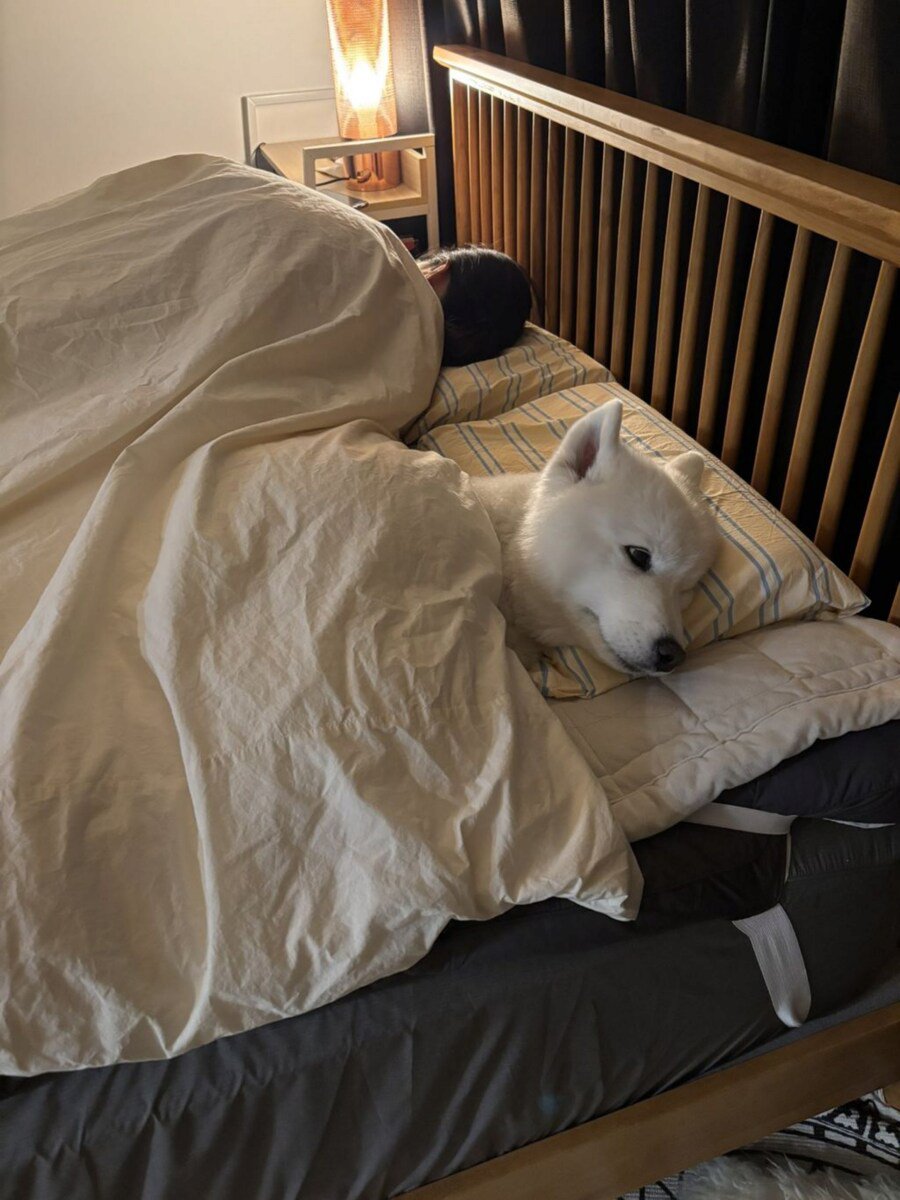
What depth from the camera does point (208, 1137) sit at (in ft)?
2.88

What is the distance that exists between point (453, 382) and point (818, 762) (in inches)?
36.2

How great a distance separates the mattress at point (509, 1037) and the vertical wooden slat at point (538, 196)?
132 centimetres

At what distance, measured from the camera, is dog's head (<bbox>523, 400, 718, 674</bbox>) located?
3.50 feet

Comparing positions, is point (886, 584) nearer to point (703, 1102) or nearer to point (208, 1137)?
point (703, 1102)

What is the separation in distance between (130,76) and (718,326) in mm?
2549

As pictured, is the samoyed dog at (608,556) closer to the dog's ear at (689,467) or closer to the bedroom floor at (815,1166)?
the dog's ear at (689,467)

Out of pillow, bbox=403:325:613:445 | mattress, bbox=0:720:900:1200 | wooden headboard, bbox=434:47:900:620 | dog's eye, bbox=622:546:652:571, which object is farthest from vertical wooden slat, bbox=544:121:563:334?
mattress, bbox=0:720:900:1200

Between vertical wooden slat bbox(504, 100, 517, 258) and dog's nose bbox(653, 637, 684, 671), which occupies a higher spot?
vertical wooden slat bbox(504, 100, 517, 258)

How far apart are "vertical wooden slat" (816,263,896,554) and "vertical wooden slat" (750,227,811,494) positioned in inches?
4.1

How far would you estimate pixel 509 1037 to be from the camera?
0.96 meters

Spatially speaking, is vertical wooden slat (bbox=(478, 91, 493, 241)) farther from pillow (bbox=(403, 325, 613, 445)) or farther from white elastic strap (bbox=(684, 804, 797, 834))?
white elastic strap (bbox=(684, 804, 797, 834))

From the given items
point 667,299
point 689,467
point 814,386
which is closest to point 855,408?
point 814,386

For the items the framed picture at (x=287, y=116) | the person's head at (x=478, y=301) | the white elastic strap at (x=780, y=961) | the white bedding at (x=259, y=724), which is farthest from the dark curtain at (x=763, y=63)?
the framed picture at (x=287, y=116)

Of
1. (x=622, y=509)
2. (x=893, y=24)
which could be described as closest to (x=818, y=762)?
(x=622, y=509)
